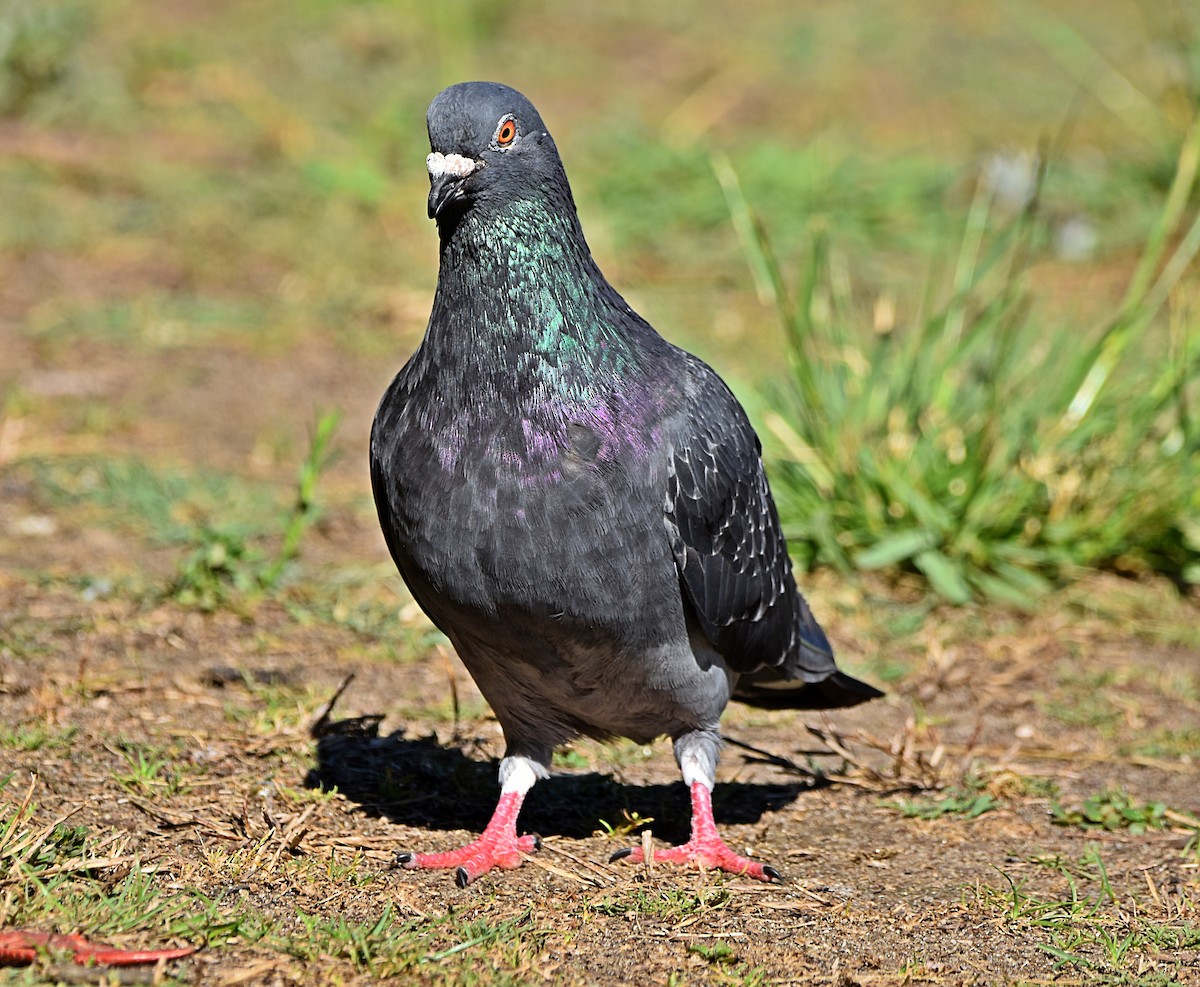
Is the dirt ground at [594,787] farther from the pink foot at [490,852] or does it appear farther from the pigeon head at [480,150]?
the pigeon head at [480,150]

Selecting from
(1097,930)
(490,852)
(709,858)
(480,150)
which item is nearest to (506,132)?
(480,150)

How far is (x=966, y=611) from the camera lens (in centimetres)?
550

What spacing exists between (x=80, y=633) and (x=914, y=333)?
3.22 m

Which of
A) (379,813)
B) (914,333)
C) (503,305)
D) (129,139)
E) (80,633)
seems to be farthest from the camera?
(129,139)

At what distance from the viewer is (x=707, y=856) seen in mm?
3510

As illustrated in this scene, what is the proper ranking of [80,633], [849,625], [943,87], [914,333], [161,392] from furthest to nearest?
[943,87] → [161,392] → [914,333] → [849,625] → [80,633]

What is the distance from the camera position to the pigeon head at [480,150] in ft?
10.5

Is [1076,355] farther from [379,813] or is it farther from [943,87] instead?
[943,87]

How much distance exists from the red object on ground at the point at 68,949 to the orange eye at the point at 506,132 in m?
1.73

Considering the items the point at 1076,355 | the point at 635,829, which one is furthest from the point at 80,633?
the point at 1076,355

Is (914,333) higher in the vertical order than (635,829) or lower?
higher

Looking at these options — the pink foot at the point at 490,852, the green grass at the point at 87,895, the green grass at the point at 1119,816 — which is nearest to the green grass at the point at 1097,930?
the green grass at the point at 1119,816

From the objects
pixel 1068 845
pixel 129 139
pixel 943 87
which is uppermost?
pixel 943 87

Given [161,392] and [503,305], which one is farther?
[161,392]
